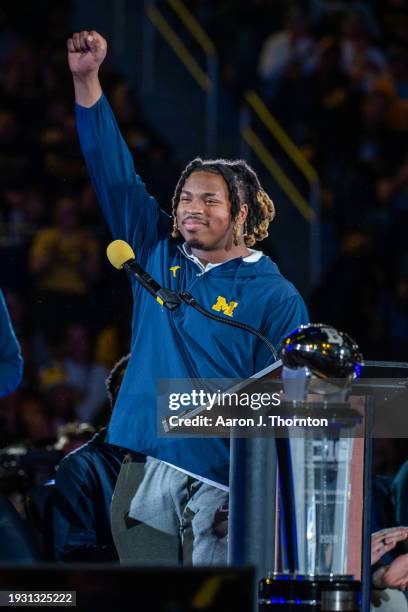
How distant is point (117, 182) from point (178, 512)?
0.87m

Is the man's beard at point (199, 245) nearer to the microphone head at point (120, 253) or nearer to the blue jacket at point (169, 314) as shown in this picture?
the blue jacket at point (169, 314)

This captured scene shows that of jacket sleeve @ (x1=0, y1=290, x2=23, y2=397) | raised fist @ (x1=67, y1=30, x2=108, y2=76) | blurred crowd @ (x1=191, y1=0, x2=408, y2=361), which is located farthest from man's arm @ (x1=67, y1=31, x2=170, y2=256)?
blurred crowd @ (x1=191, y1=0, x2=408, y2=361)

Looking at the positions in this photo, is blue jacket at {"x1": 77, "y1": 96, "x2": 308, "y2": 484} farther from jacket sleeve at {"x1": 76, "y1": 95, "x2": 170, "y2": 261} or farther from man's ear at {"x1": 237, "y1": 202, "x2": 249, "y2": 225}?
man's ear at {"x1": 237, "y1": 202, "x2": 249, "y2": 225}

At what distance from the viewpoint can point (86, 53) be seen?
3227 mm

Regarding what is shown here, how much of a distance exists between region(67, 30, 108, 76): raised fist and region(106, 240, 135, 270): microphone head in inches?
17.6

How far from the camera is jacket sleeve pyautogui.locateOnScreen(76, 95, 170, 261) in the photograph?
126 inches

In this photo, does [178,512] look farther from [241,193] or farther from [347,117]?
[347,117]

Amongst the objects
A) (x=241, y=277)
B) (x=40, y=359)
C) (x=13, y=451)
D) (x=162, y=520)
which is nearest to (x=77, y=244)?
(x=40, y=359)

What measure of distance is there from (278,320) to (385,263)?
198cm

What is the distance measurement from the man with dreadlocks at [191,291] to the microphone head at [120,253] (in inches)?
2.4

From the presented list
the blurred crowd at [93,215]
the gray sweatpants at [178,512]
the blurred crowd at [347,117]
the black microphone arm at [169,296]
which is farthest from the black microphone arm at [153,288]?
the blurred crowd at [347,117]

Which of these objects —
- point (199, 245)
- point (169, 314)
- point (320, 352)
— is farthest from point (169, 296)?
point (320, 352)

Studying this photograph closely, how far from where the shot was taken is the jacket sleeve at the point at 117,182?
10.5 ft

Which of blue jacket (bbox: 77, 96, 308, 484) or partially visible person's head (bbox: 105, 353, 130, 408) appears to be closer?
blue jacket (bbox: 77, 96, 308, 484)
